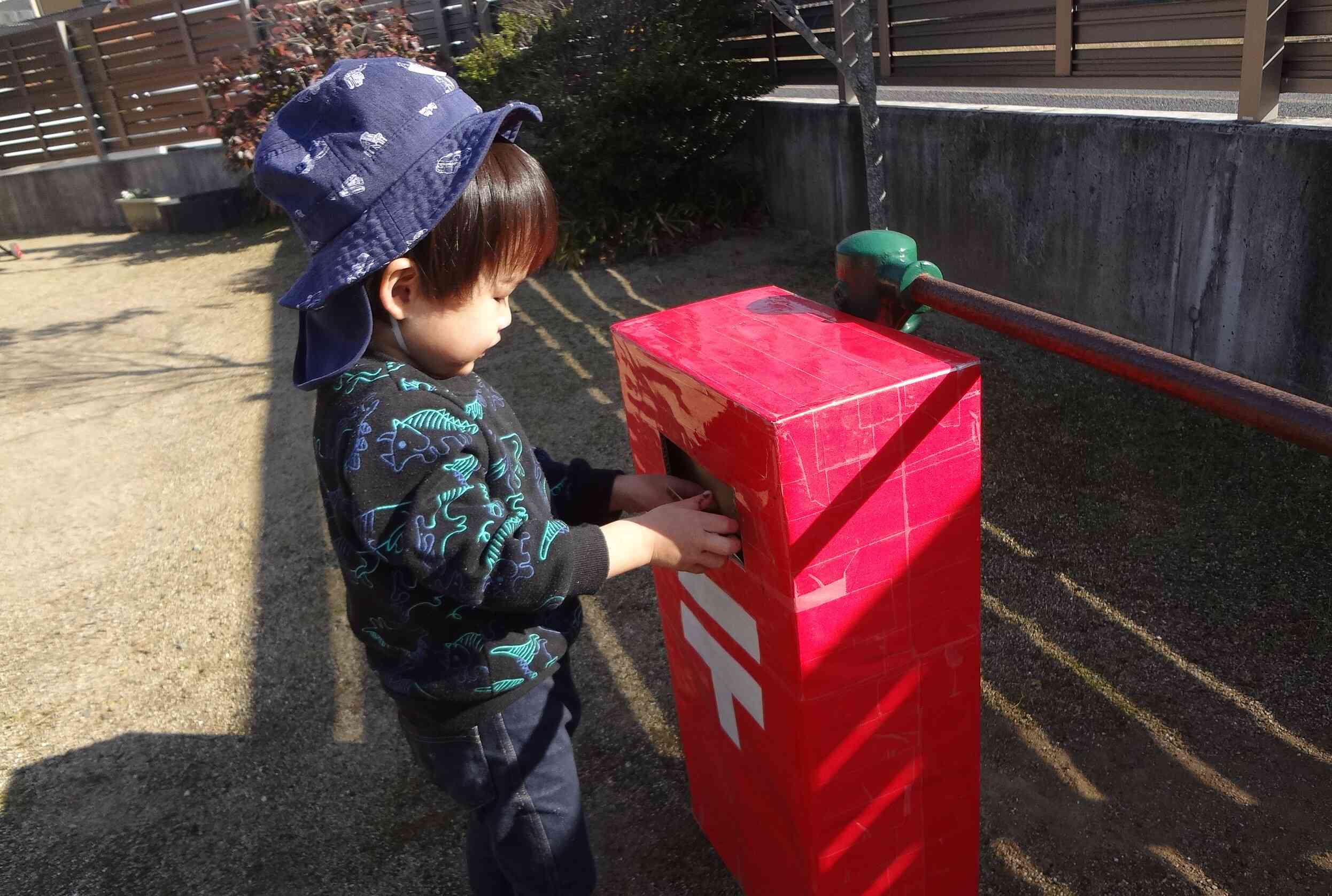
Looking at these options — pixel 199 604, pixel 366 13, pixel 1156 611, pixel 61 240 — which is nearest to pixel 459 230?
pixel 1156 611

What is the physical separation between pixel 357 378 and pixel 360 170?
0.27 m

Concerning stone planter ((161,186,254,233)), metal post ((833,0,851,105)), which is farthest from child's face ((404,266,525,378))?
stone planter ((161,186,254,233))

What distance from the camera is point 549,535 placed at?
4.28 feet

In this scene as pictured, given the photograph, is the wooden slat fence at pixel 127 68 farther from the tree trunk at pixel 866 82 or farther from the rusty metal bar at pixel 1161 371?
the rusty metal bar at pixel 1161 371

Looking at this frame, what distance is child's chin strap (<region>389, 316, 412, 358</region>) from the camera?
1309 millimetres

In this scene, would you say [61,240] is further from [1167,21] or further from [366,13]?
[1167,21]

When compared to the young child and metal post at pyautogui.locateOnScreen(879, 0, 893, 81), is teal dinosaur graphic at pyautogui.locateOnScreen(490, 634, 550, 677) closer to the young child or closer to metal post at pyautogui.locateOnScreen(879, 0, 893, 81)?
the young child

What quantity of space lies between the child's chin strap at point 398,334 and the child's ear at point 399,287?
1cm

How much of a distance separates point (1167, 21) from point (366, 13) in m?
7.32

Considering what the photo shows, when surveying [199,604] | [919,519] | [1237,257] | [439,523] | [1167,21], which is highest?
[1167,21]

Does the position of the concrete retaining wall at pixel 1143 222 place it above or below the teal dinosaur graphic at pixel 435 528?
below

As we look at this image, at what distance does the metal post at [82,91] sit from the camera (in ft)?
38.5

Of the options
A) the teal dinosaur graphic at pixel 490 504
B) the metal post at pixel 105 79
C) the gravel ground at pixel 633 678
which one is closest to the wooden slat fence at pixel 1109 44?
the gravel ground at pixel 633 678

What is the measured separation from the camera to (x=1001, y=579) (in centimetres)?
283
